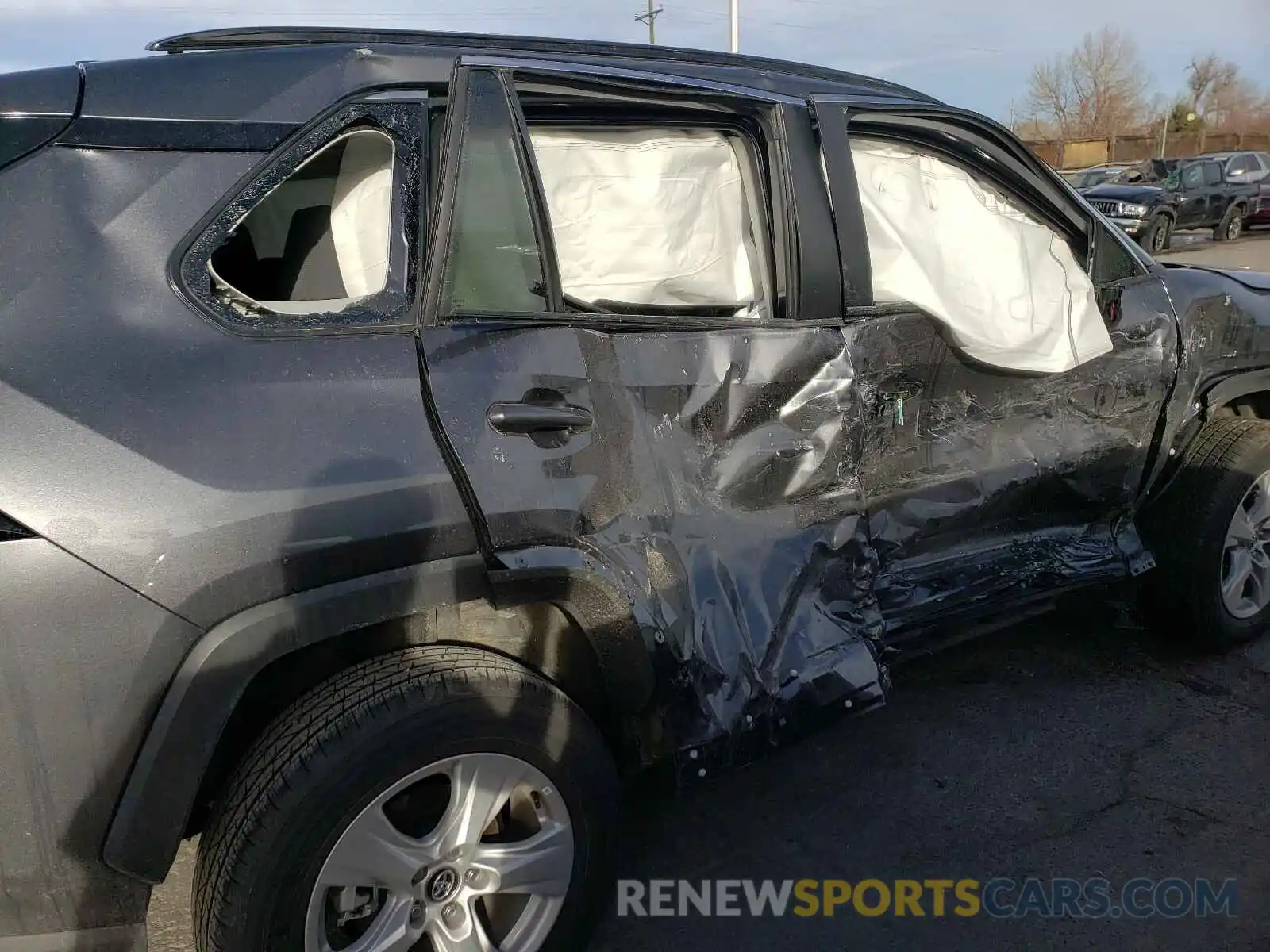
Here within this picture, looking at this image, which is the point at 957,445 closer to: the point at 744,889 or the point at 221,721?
the point at 744,889

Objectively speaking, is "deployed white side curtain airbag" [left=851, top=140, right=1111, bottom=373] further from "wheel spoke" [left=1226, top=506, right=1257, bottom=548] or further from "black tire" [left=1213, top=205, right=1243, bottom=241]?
"black tire" [left=1213, top=205, right=1243, bottom=241]

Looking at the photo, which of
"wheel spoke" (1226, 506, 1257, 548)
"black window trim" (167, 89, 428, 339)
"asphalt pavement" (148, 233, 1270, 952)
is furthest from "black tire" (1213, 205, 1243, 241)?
"black window trim" (167, 89, 428, 339)

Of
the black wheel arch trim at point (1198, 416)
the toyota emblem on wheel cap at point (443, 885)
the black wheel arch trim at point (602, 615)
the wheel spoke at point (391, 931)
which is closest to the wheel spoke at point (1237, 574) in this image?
the black wheel arch trim at point (1198, 416)

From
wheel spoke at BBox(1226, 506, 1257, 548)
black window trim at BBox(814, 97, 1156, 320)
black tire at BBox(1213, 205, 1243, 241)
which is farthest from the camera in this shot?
black tire at BBox(1213, 205, 1243, 241)

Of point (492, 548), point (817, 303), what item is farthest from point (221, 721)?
point (817, 303)

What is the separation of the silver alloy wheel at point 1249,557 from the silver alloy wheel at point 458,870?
286 cm

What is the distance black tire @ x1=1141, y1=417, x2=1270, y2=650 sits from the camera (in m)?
3.57

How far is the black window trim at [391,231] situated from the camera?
1.82 metres

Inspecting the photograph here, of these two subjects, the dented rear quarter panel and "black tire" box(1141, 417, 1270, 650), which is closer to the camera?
the dented rear quarter panel

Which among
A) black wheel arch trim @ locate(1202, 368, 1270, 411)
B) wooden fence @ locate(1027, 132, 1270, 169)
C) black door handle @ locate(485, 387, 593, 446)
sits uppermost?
wooden fence @ locate(1027, 132, 1270, 169)

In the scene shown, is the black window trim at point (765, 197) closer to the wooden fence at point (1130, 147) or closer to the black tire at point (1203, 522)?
the black tire at point (1203, 522)

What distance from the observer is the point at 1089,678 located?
3680 mm

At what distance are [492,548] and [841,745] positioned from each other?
Result: 1.74 meters

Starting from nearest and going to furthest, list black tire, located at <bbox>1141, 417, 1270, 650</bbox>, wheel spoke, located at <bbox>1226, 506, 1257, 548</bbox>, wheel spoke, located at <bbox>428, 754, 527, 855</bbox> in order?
wheel spoke, located at <bbox>428, 754, 527, 855</bbox> → black tire, located at <bbox>1141, 417, 1270, 650</bbox> → wheel spoke, located at <bbox>1226, 506, 1257, 548</bbox>
